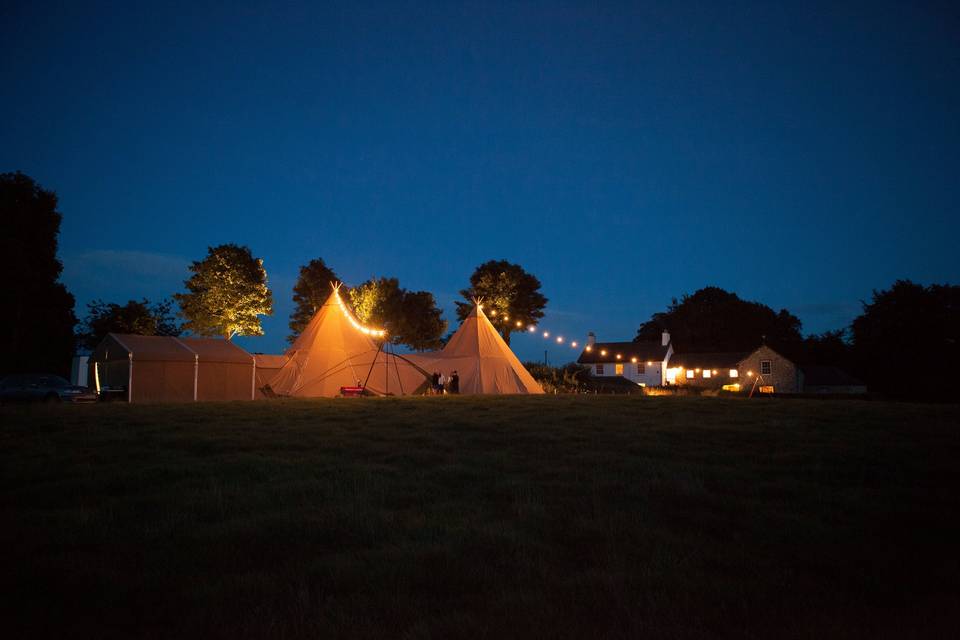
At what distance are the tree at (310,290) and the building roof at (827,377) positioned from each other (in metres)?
39.8

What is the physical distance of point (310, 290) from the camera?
51.4 m

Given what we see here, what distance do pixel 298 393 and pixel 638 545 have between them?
21242 millimetres

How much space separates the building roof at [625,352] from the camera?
202 feet

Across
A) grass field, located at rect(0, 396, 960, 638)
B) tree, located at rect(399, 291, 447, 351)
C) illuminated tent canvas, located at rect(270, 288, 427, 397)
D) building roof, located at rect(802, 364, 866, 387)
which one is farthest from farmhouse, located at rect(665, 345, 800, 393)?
grass field, located at rect(0, 396, 960, 638)

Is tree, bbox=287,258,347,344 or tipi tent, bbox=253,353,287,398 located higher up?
tree, bbox=287,258,347,344

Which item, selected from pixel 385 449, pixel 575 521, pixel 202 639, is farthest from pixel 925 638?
pixel 385 449

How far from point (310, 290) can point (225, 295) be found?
Answer: 11.7 metres

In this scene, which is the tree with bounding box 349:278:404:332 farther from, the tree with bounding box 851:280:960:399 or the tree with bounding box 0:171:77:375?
the tree with bounding box 851:280:960:399

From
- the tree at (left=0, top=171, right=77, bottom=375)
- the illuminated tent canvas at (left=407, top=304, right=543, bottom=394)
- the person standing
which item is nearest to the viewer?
the person standing

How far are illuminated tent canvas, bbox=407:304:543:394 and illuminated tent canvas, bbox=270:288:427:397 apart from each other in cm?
115

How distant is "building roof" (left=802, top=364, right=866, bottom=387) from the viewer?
2028 inches

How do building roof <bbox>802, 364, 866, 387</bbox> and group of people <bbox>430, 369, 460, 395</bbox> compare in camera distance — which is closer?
group of people <bbox>430, 369, 460, 395</bbox>

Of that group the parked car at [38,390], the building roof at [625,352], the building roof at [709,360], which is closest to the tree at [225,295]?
the parked car at [38,390]

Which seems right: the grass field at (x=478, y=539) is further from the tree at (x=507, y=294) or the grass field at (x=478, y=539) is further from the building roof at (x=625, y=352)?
the building roof at (x=625, y=352)
